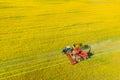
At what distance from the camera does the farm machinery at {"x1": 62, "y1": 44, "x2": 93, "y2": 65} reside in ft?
61.8

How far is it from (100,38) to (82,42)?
2.32 m

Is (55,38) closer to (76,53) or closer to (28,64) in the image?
(76,53)

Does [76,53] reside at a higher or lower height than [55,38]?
higher

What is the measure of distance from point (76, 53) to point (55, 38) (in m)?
3.44

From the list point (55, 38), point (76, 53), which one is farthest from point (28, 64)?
point (55, 38)

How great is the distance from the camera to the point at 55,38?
21.9 meters

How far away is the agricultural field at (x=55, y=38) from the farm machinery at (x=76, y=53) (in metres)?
0.39

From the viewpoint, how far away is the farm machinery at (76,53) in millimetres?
18834

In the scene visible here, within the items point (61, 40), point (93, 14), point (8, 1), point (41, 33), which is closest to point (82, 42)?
point (61, 40)

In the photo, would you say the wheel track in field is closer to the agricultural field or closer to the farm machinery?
the agricultural field

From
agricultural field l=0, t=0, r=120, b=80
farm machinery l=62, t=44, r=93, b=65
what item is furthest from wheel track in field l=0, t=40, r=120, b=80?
farm machinery l=62, t=44, r=93, b=65

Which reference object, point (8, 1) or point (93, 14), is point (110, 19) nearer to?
point (93, 14)

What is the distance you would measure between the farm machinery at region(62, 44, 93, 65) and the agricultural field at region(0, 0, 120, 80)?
39 centimetres

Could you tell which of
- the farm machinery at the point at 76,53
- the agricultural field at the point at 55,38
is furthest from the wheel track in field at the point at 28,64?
the farm machinery at the point at 76,53
